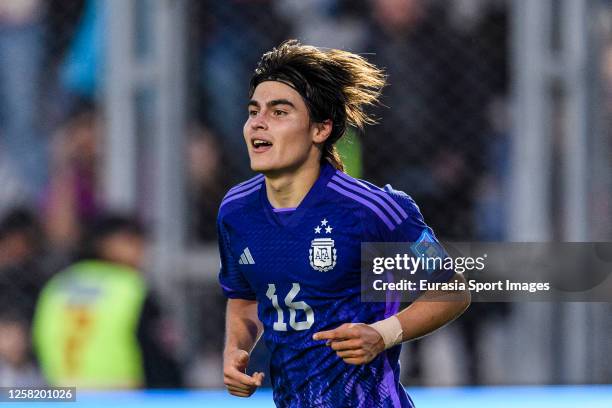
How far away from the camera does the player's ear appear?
3.10 m

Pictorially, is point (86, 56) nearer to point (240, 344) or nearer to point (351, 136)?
point (351, 136)

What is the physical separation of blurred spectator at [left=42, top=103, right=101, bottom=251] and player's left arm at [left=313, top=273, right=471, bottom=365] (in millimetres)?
2729

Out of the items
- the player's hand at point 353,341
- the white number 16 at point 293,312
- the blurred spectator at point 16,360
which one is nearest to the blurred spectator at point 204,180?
the blurred spectator at point 16,360

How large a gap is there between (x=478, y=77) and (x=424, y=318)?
2776 millimetres

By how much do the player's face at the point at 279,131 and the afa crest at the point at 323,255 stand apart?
205 mm

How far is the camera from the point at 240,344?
3.13 m

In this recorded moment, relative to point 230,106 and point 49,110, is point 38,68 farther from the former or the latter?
point 230,106

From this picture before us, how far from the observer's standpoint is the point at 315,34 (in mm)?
5426

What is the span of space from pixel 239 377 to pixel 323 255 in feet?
1.18

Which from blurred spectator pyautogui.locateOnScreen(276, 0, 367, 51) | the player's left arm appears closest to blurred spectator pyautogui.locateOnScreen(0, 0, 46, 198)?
blurred spectator pyautogui.locateOnScreen(276, 0, 367, 51)

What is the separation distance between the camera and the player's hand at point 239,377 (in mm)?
2832

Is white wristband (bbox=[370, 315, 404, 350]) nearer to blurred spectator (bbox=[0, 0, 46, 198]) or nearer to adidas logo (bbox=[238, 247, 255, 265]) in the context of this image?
adidas logo (bbox=[238, 247, 255, 265])

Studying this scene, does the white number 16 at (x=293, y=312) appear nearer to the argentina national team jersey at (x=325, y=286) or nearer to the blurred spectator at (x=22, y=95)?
the argentina national team jersey at (x=325, y=286)

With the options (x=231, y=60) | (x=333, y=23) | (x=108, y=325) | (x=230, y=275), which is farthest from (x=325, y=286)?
(x=231, y=60)
